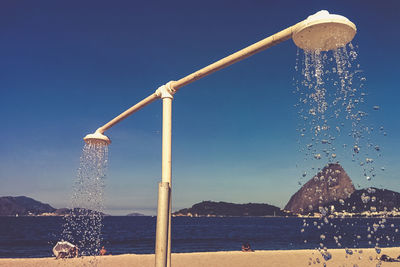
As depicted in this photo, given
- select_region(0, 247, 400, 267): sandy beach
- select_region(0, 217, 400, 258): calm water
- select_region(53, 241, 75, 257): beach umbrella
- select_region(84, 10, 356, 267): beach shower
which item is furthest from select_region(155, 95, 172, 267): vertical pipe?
select_region(53, 241, 75, 257): beach umbrella

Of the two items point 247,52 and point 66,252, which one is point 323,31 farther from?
point 66,252

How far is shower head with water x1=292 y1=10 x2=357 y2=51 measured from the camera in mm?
2785

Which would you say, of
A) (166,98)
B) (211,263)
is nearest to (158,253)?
(166,98)

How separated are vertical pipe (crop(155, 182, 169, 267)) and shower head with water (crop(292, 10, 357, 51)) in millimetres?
1971

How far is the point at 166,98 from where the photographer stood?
3.87m

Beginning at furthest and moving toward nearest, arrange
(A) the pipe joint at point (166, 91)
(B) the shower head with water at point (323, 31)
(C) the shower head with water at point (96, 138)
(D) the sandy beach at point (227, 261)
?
(D) the sandy beach at point (227, 261) → (C) the shower head with water at point (96, 138) → (A) the pipe joint at point (166, 91) → (B) the shower head with water at point (323, 31)

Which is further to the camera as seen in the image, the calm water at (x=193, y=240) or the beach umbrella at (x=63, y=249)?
the calm water at (x=193, y=240)

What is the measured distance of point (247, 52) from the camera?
10.5 ft

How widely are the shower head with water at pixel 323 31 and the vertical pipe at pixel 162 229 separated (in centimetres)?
197

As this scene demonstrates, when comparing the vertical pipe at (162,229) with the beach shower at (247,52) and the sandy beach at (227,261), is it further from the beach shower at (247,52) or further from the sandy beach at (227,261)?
the sandy beach at (227,261)

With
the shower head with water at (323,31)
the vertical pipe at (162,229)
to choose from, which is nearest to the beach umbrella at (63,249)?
the vertical pipe at (162,229)

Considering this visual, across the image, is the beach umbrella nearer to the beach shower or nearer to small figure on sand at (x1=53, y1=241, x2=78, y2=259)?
small figure on sand at (x1=53, y1=241, x2=78, y2=259)

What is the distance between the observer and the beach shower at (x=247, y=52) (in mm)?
2820

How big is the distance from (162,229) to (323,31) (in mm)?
2391
